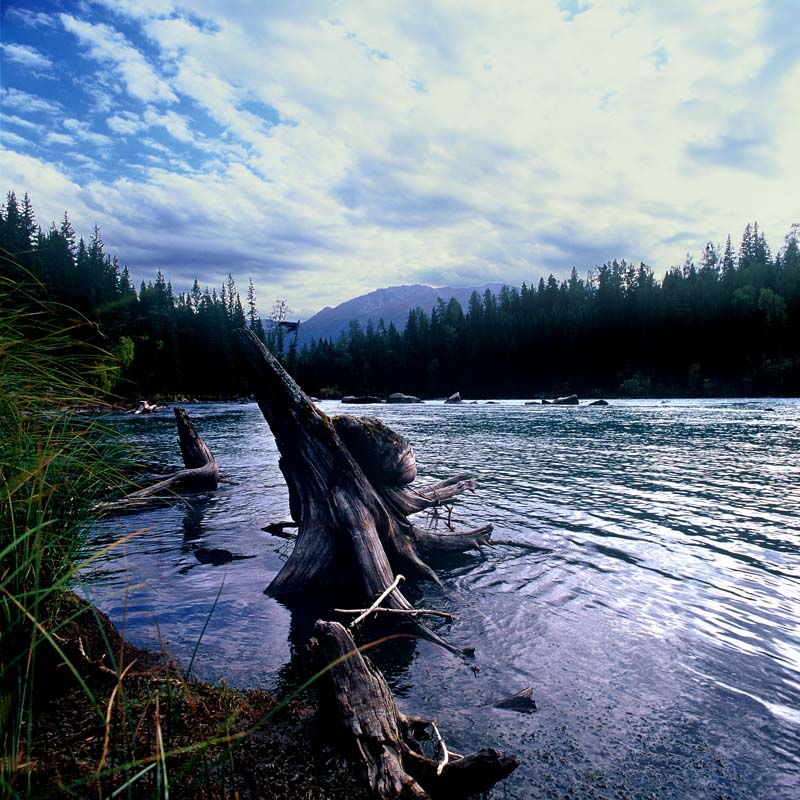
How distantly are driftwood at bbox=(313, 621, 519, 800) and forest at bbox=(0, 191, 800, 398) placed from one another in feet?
230

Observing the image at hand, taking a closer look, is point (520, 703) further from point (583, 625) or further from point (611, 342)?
point (611, 342)

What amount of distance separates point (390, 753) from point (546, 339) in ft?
415

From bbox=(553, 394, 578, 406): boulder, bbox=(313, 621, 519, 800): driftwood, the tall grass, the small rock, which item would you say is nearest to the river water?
the small rock

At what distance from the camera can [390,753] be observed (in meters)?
3.25

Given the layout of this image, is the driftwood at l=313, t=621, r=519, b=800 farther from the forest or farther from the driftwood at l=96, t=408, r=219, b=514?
the forest

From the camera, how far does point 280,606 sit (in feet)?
22.8

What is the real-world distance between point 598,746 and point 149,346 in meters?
91.6

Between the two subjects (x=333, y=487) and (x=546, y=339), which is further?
(x=546, y=339)

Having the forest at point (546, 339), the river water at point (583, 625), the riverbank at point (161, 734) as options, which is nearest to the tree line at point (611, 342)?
the forest at point (546, 339)

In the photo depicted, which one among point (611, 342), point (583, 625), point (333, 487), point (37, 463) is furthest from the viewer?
point (611, 342)

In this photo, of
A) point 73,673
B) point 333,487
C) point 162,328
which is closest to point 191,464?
point 333,487

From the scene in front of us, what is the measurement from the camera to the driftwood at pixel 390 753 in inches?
122

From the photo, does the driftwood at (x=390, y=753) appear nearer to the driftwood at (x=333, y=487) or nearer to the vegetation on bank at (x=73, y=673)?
the vegetation on bank at (x=73, y=673)

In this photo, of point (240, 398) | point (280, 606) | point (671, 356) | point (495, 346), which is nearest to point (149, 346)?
point (240, 398)
